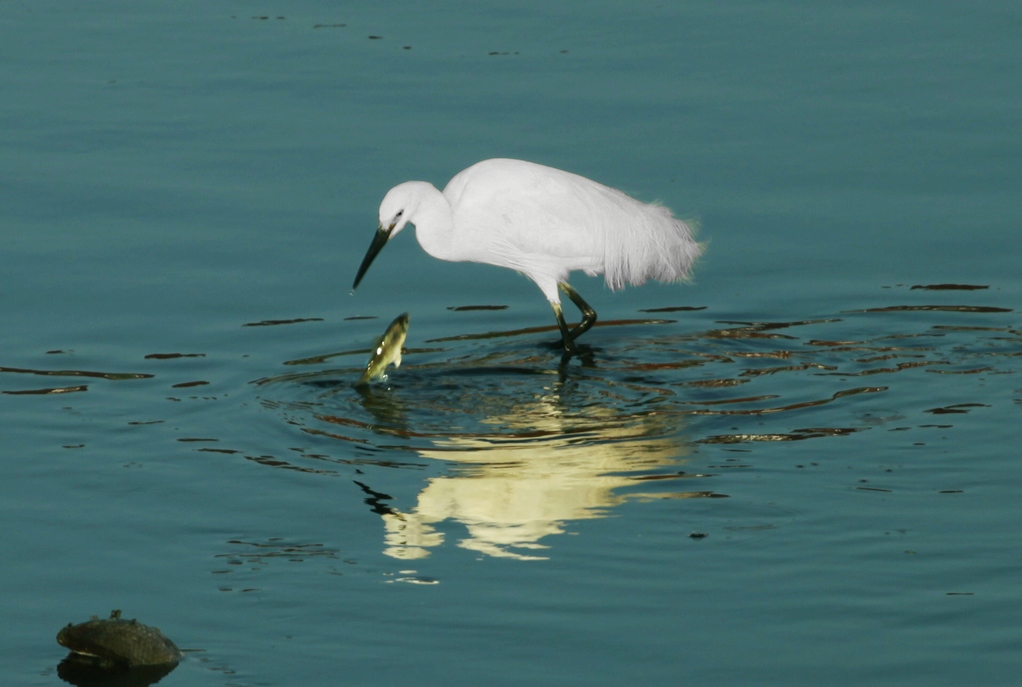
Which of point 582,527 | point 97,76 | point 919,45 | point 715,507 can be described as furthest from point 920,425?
point 97,76

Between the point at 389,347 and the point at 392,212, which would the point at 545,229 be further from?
the point at 389,347

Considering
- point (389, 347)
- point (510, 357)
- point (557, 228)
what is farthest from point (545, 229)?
point (389, 347)

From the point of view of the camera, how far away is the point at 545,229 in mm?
10289

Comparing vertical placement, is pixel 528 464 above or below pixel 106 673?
above

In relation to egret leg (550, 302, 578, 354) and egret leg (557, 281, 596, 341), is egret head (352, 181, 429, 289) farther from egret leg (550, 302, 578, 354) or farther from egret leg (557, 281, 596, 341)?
egret leg (557, 281, 596, 341)

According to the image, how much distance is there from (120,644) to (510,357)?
454 centimetres

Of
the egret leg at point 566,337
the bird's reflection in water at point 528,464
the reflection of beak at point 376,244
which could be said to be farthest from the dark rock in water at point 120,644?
the egret leg at point 566,337

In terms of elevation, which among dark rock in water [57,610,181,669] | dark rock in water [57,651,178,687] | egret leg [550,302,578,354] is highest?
egret leg [550,302,578,354]

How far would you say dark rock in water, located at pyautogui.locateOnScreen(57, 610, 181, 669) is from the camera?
18.7 feet

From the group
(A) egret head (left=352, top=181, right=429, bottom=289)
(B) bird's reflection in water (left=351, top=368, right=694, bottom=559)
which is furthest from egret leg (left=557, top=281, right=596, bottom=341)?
(A) egret head (left=352, top=181, right=429, bottom=289)

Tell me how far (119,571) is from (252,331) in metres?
3.59

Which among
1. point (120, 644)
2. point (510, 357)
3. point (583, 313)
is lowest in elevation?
point (120, 644)

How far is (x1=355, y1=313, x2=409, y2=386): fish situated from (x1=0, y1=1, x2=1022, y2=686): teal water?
193 millimetres

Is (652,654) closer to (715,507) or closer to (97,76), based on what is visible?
(715,507)
